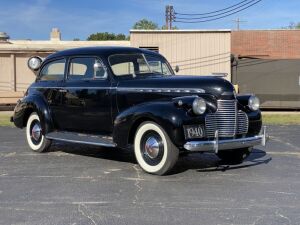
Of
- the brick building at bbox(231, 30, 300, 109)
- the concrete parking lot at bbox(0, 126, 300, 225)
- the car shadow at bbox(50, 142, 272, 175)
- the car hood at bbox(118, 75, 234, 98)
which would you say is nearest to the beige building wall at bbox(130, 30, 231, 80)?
the brick building at bbox(231, 30, 300, 109)

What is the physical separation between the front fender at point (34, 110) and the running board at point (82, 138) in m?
0.22

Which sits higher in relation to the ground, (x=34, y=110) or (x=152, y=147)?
(x=34, y=110)

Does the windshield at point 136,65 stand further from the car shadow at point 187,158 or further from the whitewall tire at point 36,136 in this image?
the whitewall tire at point 36,136

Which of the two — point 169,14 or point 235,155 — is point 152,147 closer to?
point 235,155

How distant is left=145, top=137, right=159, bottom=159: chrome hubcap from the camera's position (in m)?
7.89

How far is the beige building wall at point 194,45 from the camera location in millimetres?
27406

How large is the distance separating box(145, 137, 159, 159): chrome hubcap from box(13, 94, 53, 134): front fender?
2704mm

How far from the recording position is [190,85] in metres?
8.09

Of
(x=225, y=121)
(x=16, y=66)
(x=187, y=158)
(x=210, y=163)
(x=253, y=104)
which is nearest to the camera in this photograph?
(x=225, y=121)

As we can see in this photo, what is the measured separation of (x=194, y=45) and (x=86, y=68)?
18.5 meters

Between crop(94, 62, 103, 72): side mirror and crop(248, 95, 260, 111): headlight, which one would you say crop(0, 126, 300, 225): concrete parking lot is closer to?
crop(248, 95, 260, 111): headlight

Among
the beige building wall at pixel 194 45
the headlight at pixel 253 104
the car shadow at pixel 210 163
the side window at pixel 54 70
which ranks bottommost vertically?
the car shadow at pixel 210 163

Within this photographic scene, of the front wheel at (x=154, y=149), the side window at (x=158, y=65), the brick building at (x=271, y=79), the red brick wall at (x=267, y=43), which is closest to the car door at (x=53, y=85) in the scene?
the side window at (x=158, y=65)

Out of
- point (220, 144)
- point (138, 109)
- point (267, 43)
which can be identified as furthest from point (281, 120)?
point (267, 43)
